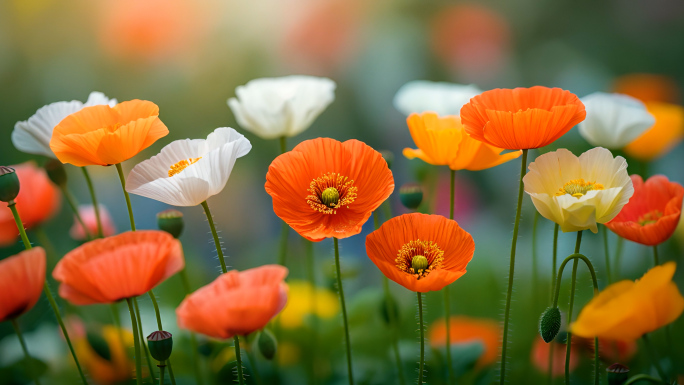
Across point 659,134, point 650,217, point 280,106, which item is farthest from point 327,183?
point 659,134

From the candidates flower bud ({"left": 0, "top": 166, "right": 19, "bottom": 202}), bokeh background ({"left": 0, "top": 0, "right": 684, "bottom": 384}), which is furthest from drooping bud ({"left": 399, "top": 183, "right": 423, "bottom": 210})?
bokeh background ({"left": 0, "top": 0, "right": 684, "bottom": 384})

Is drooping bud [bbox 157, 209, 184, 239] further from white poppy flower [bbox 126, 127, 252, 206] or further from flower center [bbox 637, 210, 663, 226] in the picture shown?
flower center [bbox 637, 210, 663, 226]

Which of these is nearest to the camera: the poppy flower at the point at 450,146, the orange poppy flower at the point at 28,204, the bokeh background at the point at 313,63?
the poppy flower at the point at 450,146

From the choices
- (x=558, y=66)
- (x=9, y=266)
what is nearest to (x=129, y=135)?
(x=9, y=266)

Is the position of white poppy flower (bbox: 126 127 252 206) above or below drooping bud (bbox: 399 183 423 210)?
above

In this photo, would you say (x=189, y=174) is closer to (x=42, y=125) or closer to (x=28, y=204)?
(x=42, y=125)

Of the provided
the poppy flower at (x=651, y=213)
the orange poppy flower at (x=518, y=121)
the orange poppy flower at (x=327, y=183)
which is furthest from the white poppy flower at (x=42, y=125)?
Answer: the poppy flower at (x=651, y=213)

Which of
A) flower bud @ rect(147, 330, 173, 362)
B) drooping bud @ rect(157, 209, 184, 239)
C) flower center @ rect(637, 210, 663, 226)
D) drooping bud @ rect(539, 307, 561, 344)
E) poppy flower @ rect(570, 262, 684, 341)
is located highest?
drooping bud @ rect(157, 209, 184, 239)

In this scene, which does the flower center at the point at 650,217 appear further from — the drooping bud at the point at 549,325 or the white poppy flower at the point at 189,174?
the white poppy flower at the point at 189,174
